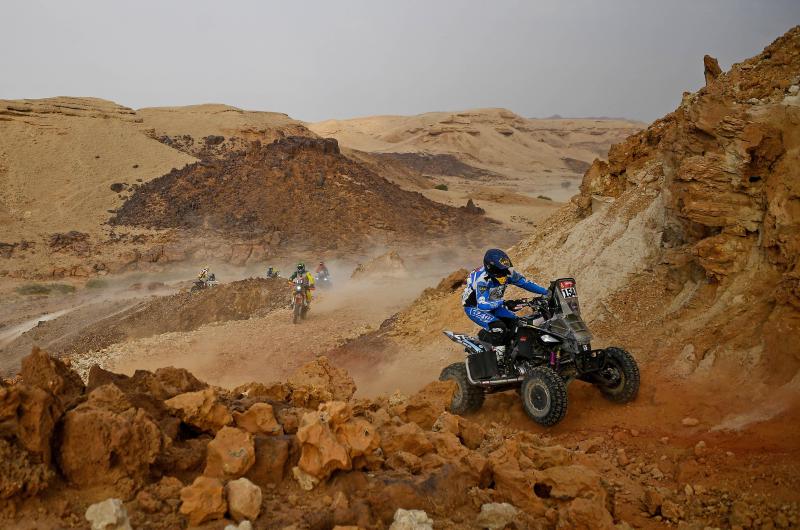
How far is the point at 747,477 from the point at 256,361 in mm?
8498

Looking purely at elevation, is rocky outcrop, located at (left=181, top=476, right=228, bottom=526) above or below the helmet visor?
below

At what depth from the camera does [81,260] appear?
87.7 ft

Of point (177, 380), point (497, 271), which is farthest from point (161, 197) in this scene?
point (177, 380)

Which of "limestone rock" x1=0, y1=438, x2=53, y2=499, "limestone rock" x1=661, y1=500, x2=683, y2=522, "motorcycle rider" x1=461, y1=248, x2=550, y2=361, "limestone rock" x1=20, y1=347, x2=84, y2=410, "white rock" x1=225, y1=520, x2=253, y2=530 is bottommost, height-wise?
"limestone rock" x1=661, y1=500, x2=683, y2=522

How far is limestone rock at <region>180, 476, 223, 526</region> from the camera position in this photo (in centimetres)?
292

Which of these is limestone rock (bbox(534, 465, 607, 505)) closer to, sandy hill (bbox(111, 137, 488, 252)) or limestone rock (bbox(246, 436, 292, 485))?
limestone rock (bbox(246, 436, 292, 485))

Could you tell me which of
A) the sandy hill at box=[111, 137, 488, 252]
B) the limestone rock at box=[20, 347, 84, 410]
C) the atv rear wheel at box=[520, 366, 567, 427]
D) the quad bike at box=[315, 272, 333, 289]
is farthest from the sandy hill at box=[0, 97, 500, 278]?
the limestone rock at box=[20, 347, 84, 410]

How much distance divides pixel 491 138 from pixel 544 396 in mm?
87565

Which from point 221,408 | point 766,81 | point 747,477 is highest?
point 766,81

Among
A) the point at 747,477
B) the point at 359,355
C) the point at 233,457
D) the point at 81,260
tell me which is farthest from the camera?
the point at 81,260

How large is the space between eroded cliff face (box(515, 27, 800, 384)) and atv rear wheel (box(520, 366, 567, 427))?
159cm

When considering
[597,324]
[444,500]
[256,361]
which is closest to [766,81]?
[597,324]

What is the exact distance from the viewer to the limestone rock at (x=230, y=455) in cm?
335

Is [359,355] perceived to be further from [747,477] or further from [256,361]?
[747,477]
